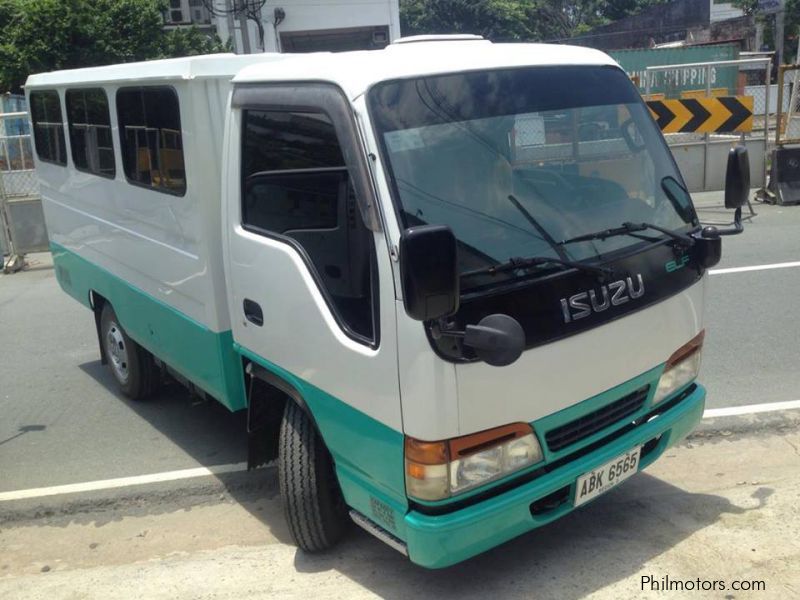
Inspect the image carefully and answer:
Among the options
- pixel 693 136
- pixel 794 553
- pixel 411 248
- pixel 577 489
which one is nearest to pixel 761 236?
pixel 693 136

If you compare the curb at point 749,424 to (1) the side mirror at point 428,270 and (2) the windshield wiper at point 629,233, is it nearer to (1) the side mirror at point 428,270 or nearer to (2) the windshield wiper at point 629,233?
(2) the windshield wiper at point 629,233

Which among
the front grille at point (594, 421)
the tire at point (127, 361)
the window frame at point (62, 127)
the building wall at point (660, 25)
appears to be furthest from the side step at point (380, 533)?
the building wall at point (660, 25)

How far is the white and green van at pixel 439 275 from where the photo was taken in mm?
2959

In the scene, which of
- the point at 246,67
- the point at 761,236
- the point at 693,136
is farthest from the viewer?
the point at 693,136

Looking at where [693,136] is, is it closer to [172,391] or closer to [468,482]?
[172,391]

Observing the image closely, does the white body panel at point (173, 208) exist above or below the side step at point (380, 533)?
above

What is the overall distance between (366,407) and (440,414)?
15.2 inches

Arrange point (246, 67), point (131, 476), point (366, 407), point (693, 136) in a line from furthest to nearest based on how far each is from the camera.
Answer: point (693, 136) → point (131, 476) → point (246, 67) → point (366, 407)

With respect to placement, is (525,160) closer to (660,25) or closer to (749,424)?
(749,424)

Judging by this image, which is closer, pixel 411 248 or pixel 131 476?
pixel 411 248

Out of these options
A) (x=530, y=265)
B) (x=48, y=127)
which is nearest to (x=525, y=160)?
(x=530, y=265)

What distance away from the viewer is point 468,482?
3018mm

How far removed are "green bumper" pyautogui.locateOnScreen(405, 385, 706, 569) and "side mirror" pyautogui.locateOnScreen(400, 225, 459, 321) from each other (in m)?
0.81

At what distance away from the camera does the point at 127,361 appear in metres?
5.94
